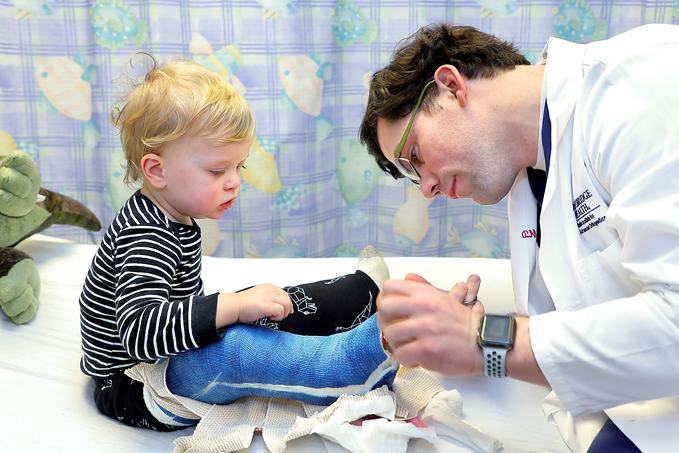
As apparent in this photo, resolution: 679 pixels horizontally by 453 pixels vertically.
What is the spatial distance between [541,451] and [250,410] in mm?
532

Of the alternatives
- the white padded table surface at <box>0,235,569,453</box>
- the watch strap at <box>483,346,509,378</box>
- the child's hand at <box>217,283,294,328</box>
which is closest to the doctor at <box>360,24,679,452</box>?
the watch strap at <box>483,346,509,378</box>

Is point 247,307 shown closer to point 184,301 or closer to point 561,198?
point 184,301

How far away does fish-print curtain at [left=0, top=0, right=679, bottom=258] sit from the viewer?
2094 millimetres

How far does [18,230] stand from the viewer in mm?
1552

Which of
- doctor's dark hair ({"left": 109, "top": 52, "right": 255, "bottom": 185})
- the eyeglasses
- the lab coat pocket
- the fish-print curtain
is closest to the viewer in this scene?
the lab coat pocket

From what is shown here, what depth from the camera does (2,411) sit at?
1.02 m

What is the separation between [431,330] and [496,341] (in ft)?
0.31


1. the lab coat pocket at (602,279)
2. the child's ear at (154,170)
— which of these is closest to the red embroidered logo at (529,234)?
the lab coat pocket at (602,279)

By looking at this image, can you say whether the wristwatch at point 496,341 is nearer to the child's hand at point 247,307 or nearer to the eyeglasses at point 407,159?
the child's hand at point 247,307

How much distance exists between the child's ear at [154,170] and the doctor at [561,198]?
494 mm

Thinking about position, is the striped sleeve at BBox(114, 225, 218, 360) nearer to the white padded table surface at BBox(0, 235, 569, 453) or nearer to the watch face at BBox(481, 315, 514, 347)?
the white padded table surface at BBox(0, 235, 569, 453)

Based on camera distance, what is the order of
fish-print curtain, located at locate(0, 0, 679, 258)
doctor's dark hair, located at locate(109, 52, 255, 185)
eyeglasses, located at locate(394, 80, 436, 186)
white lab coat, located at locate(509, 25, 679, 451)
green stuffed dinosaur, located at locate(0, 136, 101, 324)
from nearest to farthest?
white lab coat, located at locate(509, 25, 679, 451), doctor's dark hair, located at locate(109, 52, 255, 185), eyeglasses, located at locate(394, 80, 436, 186), green stuffed dinosaur, located at locate(0, 136, 101, 324), fish-print curtain, located at locate(0, 0, 679, 258)

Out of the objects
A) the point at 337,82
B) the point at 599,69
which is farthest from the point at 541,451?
the point at 337,82

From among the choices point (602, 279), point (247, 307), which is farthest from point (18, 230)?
point (602, 279)
